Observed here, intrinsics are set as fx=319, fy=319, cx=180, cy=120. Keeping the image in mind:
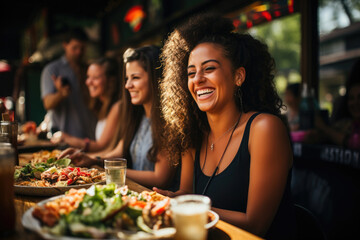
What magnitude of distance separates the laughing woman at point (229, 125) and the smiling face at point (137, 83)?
0.27 meters

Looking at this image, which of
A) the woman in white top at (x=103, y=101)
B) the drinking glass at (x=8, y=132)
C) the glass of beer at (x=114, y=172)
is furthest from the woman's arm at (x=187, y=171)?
the woman in white top at (x=103, y=101)

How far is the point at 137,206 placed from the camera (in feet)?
3.18


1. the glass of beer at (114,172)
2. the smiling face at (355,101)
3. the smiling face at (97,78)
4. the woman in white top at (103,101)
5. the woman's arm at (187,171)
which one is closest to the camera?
the glass of beer at (114,172)

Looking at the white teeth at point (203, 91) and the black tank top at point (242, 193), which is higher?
the white teeth at point (203, 91)

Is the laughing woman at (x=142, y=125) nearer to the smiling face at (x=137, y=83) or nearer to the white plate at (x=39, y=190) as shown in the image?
the smiling face at (x=137, y=83)

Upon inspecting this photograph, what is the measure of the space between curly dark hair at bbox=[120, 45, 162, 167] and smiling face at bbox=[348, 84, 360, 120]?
6.13 ft

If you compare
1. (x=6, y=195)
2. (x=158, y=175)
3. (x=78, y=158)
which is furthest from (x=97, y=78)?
(x=6, y=195)

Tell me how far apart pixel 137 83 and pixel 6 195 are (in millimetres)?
1408

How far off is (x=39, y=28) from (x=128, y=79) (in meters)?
6.80

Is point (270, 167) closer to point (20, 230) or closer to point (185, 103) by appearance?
point (185, 103)

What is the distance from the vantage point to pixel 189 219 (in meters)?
0.81

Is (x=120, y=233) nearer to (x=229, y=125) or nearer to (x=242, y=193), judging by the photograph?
(x=242, y=193)

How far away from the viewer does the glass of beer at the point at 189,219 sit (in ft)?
2.66

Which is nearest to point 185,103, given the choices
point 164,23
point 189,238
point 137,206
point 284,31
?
point 137,206
